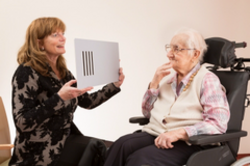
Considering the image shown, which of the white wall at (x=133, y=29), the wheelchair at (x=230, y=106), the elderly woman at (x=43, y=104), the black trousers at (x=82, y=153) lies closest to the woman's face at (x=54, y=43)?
the elderly woman at (x=43, y=104)

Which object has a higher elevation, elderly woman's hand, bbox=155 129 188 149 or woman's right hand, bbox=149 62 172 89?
woman's right hand, bbox=149 62 172 89

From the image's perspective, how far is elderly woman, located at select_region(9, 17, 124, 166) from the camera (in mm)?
1546

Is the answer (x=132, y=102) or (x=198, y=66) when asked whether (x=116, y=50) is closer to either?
(x=198, y=66)

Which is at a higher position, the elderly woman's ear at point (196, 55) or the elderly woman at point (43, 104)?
the elderly woman's ear at point (196, 55)

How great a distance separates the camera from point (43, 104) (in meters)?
1.57

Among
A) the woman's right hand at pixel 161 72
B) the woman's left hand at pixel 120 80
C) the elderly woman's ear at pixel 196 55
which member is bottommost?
the woman's left hand at pixel 120 80

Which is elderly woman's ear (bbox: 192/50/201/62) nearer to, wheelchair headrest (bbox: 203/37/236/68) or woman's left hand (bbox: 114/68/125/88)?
wheelchair headrest (bbox: 203/37/236/68)

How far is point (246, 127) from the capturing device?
123 inches

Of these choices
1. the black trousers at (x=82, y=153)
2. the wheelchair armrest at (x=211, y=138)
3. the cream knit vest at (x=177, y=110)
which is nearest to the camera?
the wheelchair armrest at (x=211, y=138)

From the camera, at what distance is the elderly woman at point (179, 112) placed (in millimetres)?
A: 1468

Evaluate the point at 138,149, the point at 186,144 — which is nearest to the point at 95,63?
the point at 138,149

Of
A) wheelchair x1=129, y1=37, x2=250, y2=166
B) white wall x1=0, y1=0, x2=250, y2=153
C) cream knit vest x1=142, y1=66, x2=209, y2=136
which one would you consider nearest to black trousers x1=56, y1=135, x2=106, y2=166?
cream knit vest x1=142, y1=66, x2=209, y2=136

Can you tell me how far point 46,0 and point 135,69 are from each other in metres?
1.12

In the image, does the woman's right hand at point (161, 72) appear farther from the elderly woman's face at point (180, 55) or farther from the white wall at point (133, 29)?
the white wall at point (133, 29)
